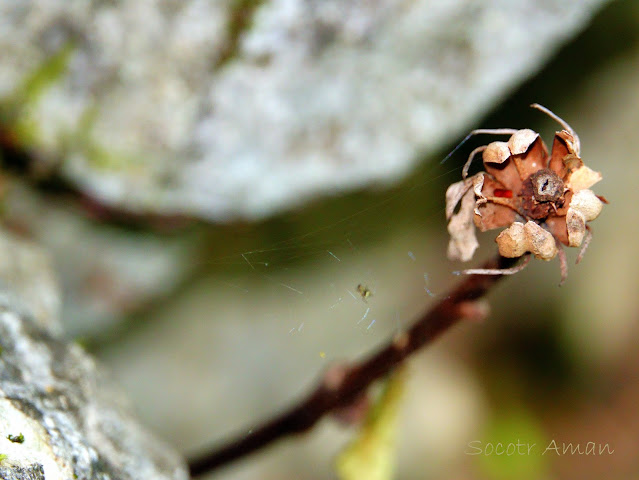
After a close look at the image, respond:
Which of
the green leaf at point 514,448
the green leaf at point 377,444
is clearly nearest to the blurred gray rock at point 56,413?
the green leaf at point 377,444

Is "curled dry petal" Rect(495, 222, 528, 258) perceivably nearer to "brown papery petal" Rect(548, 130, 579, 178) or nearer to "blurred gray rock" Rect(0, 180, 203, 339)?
"brown papery petal" Rect(548, 130, 579, 178)

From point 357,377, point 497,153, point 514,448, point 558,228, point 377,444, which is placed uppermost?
point 497,153

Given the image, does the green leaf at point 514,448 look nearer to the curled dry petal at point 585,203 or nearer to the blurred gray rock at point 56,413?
the blurred gray rock at point 56,413

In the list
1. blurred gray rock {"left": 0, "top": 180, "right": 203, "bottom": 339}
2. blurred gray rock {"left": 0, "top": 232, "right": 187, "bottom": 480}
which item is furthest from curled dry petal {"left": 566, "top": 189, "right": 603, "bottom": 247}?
blurred gray rock {"left": 0, "top": 180, "right": 203, "bottom": 339}

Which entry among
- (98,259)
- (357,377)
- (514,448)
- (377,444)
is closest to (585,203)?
(357,377)

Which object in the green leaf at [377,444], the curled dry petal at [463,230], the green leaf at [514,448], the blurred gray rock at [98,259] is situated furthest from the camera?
the green leaf at [514,448]

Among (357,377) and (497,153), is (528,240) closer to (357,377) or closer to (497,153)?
(497,153)
